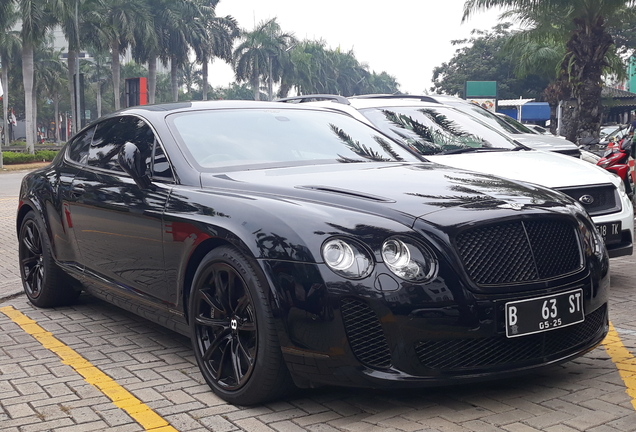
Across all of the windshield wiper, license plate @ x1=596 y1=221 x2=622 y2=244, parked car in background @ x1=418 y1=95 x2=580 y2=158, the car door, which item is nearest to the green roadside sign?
parked car in background @ x1=418 y1=95 x2=580 y2=158

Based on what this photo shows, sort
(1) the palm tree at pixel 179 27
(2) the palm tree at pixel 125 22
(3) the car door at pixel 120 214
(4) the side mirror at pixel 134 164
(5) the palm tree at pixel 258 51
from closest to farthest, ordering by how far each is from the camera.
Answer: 1. (3) the car door at pixel 120 214
2. (4) the side mirror at pixel 134 164
3. (2) the palm tree at pixel 125 22
4. (1) the palm tree at pixel 179 27
5. (5) the palm tree at pixel 258 51

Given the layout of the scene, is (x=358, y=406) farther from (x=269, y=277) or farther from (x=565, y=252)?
(x=565, y=252)

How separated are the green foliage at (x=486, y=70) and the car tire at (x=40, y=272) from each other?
232 feet

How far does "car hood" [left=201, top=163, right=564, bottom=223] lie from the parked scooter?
608 centimetres

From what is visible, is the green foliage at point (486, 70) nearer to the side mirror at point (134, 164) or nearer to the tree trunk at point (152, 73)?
the tree trunk at point (152, 73)

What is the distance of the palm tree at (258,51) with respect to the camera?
86.8 m

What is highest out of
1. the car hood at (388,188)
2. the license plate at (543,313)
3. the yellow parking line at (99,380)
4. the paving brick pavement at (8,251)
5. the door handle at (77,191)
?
the car hood at (388,188)

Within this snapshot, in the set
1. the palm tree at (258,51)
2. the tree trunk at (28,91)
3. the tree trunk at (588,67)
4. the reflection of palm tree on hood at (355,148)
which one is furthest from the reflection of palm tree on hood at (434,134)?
the palm tree at (258,51)

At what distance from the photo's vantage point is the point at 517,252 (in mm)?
3518

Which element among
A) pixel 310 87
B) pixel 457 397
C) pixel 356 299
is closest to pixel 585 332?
pixel 457 397

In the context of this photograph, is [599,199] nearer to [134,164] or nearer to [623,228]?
[623,228]

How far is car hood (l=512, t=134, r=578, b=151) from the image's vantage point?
971 centimetres

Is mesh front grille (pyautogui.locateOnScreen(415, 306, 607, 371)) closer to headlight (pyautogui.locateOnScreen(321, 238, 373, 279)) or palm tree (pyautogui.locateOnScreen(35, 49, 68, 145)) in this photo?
headlight (pyautogui.locateOnScreen(321, 238, 373, 279))

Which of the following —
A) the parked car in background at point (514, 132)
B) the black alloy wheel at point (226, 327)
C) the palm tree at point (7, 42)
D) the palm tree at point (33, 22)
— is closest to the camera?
the black alloy wheel at point (226, 327)
